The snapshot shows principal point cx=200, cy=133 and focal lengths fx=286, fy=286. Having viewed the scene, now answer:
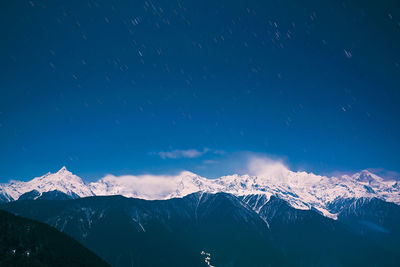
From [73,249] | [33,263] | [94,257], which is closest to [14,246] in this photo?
[33,263]

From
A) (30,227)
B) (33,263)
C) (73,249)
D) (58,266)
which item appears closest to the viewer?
(33,263)

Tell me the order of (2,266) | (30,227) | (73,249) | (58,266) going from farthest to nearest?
(73,249)
(30,227)
(58,266)
(2,266)

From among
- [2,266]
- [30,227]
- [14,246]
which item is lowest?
[2,266]

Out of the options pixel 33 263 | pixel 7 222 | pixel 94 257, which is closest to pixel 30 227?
pixel 7 222

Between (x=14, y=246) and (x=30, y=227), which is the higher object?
(x=30, y=227)

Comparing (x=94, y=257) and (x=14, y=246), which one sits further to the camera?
(x=94, y=257)

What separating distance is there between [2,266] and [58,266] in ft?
93.2

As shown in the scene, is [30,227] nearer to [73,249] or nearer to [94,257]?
[73,249]

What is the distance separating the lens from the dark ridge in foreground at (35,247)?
132 meters

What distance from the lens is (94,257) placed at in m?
177

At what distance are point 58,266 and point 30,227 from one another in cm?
2779

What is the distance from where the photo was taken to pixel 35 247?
14588 cm

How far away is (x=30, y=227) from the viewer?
508 feet

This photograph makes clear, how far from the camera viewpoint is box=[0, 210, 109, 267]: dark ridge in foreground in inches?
5177
